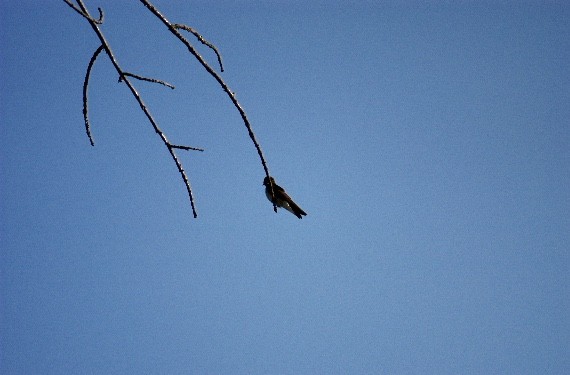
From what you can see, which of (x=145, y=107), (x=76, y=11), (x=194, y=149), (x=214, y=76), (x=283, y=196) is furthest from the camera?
(x=283, y=196)

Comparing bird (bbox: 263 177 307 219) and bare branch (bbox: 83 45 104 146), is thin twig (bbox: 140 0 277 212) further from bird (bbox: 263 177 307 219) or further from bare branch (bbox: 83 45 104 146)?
bird (bbox: 263 177 307 219)

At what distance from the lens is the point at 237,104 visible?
171cm

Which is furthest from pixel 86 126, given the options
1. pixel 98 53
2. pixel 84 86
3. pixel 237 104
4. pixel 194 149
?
pixel 237 104

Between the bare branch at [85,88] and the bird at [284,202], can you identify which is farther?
the bird at [284,202]

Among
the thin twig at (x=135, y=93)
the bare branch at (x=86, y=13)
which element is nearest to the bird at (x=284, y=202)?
the thin twig at (x=135, y=93)

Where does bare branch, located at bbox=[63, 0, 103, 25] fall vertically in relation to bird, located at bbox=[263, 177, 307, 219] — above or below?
below

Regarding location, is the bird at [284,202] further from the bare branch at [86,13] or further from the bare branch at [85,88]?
the bare branch at [86,13]

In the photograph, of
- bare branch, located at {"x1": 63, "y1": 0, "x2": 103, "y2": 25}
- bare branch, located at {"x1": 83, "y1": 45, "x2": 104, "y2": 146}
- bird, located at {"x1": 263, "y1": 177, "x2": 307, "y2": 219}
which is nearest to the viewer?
bare branch, located at {"x1": 63, "y1": 0, "x2": 103, "y2": 25}

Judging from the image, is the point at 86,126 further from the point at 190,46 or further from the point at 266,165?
the point at 266,165

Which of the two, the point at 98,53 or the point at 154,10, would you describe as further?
the point at 98,53

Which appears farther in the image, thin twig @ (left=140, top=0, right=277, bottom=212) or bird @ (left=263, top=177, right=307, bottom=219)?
bird @ (left=263, top=177, right=307, bottom=219)

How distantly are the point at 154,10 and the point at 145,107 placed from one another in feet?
1.20

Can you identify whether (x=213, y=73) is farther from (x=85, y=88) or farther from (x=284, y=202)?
(x=284, y=202)

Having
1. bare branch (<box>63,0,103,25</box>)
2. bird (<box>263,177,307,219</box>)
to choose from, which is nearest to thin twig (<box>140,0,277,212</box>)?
bare branch (<box>63,0,103,25</box>)
